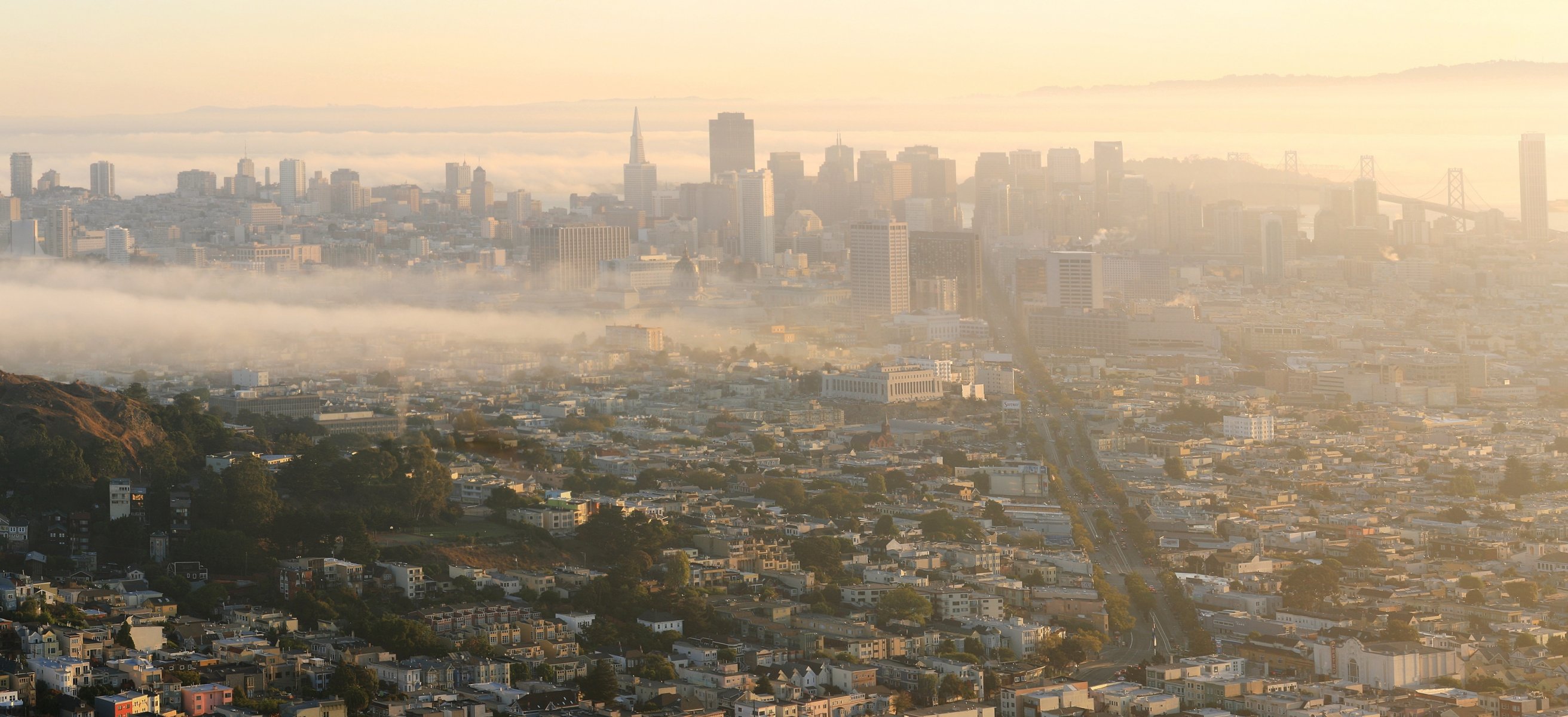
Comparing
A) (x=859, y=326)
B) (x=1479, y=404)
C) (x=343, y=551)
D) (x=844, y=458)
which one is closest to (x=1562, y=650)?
(x=343, y=551)

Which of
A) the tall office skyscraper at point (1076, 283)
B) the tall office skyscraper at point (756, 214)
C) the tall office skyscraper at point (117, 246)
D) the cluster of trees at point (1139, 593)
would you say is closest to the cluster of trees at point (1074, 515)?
the cluster of trees at point (1139, 593)

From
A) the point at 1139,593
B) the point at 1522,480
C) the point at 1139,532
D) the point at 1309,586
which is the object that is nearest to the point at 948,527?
the point at 1139,532

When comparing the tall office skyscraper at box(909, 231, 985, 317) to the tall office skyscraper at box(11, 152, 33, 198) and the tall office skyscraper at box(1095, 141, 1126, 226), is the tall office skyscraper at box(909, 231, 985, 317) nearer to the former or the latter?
the tall office skyscraper at box(1095, 141, 1126, 226)

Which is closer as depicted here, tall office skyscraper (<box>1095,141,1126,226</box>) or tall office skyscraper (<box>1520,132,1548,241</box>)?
tall office skyscraper (<box>1520,132,1548,241</box>)

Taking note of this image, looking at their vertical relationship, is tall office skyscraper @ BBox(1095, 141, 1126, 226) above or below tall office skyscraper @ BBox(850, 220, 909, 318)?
above

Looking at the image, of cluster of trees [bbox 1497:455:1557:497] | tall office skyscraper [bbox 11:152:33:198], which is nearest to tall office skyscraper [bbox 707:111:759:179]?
tall office skyscraper [bbox 11:152:33:198]

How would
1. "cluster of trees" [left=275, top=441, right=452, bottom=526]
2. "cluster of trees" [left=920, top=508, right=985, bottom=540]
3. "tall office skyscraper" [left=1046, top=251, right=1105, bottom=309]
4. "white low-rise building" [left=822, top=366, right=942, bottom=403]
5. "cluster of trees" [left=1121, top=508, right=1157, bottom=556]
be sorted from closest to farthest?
"cluster of trees" [left=275, top=441, right=452, bottom=526] < "cluster of trees" [left=920, top=508, right=985, bottom=540] < "cluster of trees" [left=1121, top=508, right=1157, bottom=556] < "white low-rise building" [left=822, top=366, right=942, bottom=403] < "tall office skyscraper" [left=1046, top=251, right=1105, bottom=309]
